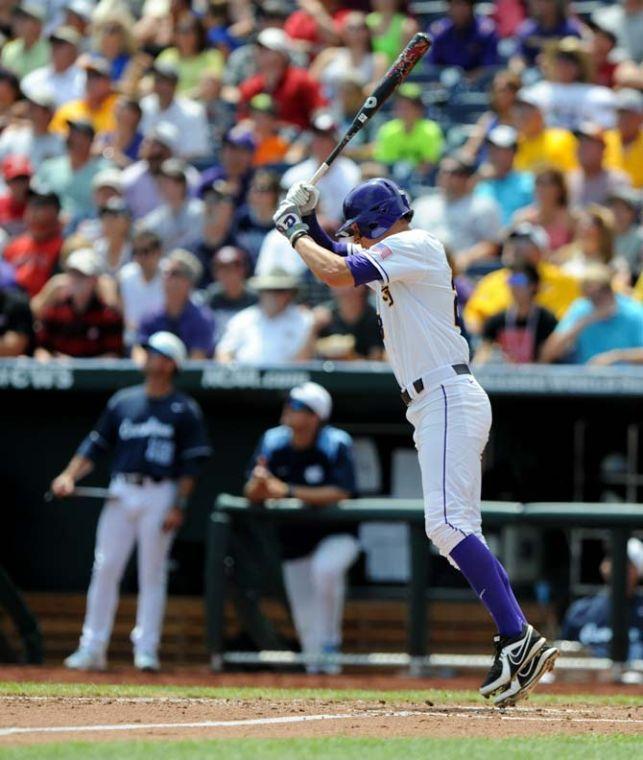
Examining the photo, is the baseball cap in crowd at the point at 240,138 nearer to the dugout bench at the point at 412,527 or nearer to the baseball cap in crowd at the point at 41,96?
the baseball cap in crowd at the point at 41,96

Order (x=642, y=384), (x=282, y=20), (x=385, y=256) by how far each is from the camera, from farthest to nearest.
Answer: (x=282, y=20)
(x=642, y=384)
(x=385, y=256)

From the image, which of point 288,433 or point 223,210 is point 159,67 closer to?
point 223,210

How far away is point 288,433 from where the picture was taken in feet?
32.3

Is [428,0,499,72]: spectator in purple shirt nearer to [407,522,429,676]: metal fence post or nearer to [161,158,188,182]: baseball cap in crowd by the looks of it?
[161,158,188,182]: baseball cap in crowd

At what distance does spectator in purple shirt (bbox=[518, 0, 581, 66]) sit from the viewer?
12.7 m

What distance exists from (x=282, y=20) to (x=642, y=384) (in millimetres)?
6000

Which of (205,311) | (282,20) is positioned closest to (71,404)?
(205,311)

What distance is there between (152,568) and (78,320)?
1.86m

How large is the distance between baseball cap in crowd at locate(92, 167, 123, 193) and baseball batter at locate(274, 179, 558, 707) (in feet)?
19.7

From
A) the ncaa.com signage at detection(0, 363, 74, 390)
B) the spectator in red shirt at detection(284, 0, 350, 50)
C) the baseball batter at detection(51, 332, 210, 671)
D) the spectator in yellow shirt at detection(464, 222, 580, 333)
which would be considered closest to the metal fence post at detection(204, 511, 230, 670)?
the baseball batter at detection(51, 332, 210, 671)

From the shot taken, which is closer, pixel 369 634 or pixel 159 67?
pixel 369 634

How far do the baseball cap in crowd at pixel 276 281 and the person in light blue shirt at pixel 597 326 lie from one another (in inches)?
63.4

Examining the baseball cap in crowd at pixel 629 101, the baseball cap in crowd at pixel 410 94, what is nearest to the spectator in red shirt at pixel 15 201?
the baseball cap in crowd at pixel 410 94

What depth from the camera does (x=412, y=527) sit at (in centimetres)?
931
